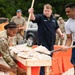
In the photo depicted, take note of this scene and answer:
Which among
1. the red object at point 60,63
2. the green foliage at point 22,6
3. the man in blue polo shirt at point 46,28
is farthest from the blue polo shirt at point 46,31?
the green foliage at point 22,6

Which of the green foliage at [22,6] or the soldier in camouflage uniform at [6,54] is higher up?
the soldier in camouflage uniform at [6,54]

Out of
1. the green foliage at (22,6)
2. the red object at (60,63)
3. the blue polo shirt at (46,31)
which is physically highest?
the blue polo shirt at (46,31)

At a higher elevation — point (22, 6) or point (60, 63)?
point (60, 63)

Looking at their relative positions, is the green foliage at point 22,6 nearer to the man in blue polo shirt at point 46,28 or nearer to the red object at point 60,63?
the red object at point 60,63

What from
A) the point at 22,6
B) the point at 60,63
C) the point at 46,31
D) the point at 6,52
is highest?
the point at 6,52

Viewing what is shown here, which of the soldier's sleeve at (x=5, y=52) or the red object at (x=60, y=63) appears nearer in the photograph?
the soldier's sleeve at (x=5, y=52)

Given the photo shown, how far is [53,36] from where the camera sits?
386 inches

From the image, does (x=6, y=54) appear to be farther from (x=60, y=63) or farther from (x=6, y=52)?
(x=60, y=63)

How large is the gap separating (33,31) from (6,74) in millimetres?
13669

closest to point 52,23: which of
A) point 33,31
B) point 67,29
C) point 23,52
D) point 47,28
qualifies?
point 47,28

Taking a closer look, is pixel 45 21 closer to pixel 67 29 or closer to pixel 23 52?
pixel 67 29

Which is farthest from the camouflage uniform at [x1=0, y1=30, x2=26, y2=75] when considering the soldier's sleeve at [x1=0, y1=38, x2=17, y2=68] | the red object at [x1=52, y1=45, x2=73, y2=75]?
the red object at [x1=52, y1=45, x2=73, y2=75]

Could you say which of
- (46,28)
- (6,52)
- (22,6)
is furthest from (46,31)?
(22,6)

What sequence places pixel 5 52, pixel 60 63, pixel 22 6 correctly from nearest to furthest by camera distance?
pixel 5 52 < pixel 60 63 < pixel 22 6
